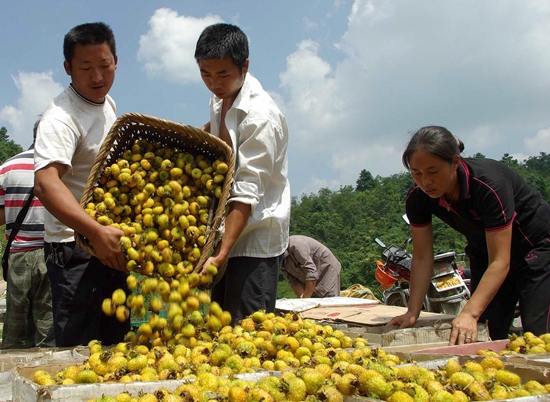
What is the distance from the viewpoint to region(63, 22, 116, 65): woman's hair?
112 inches

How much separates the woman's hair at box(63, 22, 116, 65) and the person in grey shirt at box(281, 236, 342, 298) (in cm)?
409

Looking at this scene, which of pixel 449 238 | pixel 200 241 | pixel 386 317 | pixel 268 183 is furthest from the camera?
pixel 449 238

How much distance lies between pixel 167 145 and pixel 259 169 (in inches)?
25.7

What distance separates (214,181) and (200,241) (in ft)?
1.14

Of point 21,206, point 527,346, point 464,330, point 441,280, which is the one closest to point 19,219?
point 21,206

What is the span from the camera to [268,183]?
286 cm

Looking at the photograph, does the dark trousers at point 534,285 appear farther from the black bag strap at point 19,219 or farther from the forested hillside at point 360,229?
the forested hillside at point 360,229

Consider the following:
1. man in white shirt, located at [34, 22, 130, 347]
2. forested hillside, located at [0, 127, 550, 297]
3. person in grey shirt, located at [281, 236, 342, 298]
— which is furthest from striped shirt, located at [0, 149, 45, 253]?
forested hillside, located at [0, 127, 550, 297]

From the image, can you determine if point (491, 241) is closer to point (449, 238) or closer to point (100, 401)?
point (100, 401)

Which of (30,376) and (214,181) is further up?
(214,181)

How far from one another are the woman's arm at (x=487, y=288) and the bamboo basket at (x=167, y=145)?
1.32m

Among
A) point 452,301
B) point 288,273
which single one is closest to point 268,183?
point 288,273

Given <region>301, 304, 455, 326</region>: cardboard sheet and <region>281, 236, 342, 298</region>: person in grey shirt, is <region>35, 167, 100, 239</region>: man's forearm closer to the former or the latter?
<region>301, 304, 455, 326</region>: cardboard sheet

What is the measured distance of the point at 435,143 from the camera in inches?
109
